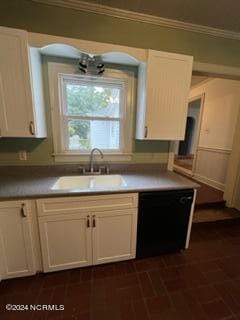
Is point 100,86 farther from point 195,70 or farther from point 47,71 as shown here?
point 195,70

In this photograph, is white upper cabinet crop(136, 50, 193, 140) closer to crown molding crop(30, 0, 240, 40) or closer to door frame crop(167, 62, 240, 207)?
door frame crop(167, 62, 240, 207)

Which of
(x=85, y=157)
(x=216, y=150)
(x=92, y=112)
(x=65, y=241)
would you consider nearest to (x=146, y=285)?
(x=65, y=241)

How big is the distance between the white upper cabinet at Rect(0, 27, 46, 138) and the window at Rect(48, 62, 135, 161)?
32cm

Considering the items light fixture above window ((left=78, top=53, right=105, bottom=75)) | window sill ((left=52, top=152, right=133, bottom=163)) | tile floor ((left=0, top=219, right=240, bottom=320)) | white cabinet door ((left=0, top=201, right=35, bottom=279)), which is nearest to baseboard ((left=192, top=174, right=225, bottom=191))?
tile floor ((left=0, top=219, right=240, bottom=320))

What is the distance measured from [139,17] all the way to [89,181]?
198cm

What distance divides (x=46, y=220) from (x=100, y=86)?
1.67 m

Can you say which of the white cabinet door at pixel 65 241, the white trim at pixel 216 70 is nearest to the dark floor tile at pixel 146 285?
the white cabinet door at pixel 65 241

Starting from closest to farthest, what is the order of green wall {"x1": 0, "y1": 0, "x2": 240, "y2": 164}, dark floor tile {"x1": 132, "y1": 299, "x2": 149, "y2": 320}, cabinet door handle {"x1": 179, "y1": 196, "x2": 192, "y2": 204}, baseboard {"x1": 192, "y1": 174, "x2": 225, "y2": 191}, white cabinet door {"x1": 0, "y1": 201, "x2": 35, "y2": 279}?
dark floor tile {"x1": 132, "y1": 299, "x2": 149, "y2": 320}, white cabinet door {"x1": 0, "y1": 201, "x2": 35, "y2": 279}, green wall {"x1": 0, "y1": 0, "x2": 240, "y2": 164}, cabinet door handle {"x1": 179, "y1": 196, "x2": 192, "y2": 204}, baseboard {"x1": 192, "y1": 174, "x2": 225, "y2": 191}

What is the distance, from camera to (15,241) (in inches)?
58.4

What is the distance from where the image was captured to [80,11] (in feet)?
5.57

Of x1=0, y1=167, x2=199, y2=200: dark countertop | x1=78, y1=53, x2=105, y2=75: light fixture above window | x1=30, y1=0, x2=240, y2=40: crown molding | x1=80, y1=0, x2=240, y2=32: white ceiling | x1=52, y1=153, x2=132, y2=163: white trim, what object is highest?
x1=80, y1=0, x2=240, y2=32: white ceiling

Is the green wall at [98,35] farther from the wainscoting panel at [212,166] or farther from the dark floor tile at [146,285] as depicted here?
the wainscoting panel at [212,166]

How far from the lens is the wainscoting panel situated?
3391mm

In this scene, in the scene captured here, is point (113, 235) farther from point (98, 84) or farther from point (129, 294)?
point (98, 84)
